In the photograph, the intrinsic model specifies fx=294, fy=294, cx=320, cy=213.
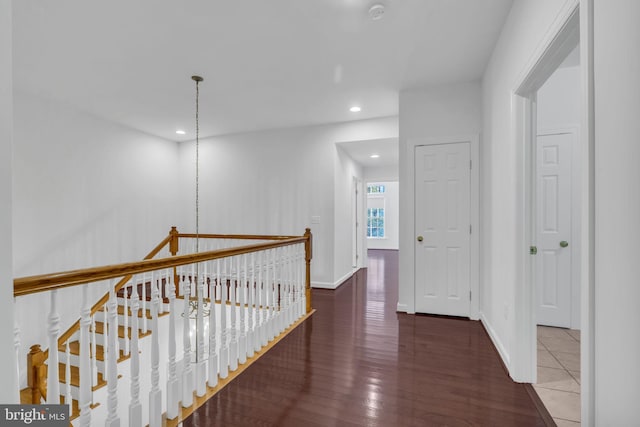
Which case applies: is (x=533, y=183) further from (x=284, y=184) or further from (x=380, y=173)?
(x=380, y=173)

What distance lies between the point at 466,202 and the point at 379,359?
2.08 m

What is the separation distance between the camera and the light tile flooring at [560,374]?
1810 millimetres

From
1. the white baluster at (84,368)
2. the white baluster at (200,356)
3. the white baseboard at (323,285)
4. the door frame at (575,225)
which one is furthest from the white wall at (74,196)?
the door frame at (575,225)

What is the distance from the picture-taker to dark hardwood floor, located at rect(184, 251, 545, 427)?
178cm

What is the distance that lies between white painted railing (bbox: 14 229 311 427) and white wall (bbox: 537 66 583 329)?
287 cm

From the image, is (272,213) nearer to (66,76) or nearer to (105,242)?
(105,242)

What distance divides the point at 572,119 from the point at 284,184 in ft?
13.2

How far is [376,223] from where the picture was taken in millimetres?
11086

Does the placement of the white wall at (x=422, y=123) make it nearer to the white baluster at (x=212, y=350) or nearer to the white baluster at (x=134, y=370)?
the white baluster at (x=212, y=350)

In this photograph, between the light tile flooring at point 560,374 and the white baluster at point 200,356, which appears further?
the white baluster at point 200,356

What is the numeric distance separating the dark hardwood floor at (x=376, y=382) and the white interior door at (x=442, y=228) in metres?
0.33

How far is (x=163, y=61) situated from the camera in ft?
10.1

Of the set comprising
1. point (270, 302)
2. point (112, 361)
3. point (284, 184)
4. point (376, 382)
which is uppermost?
point (284, 184)

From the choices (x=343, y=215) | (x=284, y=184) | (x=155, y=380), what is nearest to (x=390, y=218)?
(x=343, y=215)
